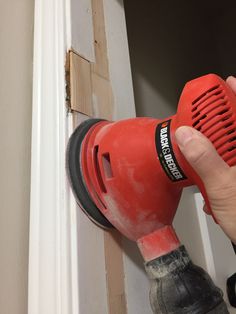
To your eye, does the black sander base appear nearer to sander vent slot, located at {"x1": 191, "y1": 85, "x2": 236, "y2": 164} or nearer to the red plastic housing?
the red plastic housing

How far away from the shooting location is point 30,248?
52 cm

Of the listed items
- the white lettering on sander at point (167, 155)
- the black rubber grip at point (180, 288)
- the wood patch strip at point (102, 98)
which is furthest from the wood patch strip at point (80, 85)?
the black rubber grip at point (180, 288)

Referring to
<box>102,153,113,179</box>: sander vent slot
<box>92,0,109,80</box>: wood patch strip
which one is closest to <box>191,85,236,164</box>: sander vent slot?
<box>102,153,113,179</box>: sander vent slot

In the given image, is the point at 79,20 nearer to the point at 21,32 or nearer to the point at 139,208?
the point at 21,32

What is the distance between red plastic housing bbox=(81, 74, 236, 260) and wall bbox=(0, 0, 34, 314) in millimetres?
130

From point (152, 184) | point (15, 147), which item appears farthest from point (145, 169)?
point (15, 147)

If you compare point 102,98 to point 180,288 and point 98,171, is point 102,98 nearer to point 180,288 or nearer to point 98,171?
point 98,171

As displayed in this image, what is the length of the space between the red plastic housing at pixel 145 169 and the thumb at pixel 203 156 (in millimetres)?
28

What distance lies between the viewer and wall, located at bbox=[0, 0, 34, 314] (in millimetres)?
524

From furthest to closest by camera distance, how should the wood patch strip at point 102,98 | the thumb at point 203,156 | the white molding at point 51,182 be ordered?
the wood patch strip at point 102,98 → the white molding at point 51,182 → the thumb at point 203,156

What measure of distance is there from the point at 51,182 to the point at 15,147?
0.11m

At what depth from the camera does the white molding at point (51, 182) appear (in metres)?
0.48

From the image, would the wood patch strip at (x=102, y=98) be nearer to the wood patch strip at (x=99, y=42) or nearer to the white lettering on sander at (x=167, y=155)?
the wood patch strip at (x=99, y=42)

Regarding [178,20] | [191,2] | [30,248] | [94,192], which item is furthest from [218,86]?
[191,2]
